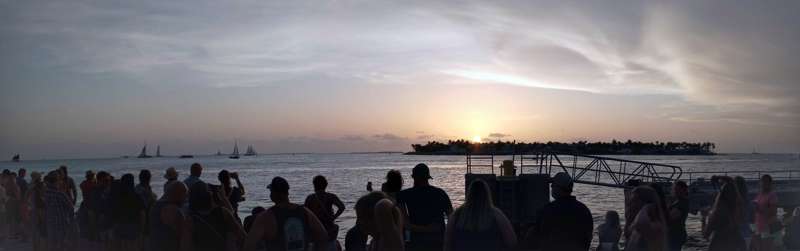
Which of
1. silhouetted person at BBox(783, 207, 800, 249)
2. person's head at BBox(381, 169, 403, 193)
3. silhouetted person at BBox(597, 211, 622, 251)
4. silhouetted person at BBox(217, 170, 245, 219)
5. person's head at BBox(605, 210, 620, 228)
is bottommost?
silhouetted person at BBox(783, 207, 800, 249)

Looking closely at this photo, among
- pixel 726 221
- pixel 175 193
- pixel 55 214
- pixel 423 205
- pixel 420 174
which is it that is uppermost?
pixel 420 174

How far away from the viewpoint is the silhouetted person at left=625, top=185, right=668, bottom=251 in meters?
5.59

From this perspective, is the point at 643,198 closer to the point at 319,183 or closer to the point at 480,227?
the point at 480,227

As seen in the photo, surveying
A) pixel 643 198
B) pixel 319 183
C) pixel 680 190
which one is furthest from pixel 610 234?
pixel 319 183

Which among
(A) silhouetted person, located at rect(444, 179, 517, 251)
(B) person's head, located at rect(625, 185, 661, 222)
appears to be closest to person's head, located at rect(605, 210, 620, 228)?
(B) person's head, located at rect(625, 185, 661, 222)

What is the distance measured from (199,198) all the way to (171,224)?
13.6 inches

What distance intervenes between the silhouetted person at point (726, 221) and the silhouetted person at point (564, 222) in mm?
2328

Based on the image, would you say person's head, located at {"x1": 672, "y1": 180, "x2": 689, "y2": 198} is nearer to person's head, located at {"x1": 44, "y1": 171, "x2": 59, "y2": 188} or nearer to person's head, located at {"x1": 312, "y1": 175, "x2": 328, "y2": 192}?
person's head, located at {"x1": 312, "y1": 175, "x2": 328, "y2": 192}

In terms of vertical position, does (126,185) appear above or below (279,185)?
below

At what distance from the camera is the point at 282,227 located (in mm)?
5688

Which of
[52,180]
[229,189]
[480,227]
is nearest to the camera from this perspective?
[480,227]

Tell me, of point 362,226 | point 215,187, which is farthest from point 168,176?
point 362,226

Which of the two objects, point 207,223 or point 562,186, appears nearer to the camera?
point 562,186

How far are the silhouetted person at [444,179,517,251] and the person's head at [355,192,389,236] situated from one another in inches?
30.8
